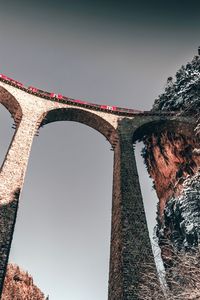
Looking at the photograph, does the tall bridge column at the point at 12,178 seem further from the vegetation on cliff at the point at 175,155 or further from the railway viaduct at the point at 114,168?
the vegetation on cliff at the point at 175,155

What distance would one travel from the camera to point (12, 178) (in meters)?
13.8

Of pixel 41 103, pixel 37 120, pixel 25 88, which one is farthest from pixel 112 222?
pixel 25 88

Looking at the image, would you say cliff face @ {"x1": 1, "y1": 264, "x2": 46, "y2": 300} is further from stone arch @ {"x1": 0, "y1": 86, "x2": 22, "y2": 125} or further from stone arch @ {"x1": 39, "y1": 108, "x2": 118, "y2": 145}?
stone arch @ {"x1": 39, "y1": 108, "x2": 118, "y2": 145}

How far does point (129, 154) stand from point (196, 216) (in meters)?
4.85

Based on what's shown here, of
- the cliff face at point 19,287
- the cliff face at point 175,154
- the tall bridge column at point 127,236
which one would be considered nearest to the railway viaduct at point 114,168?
the tall bridge column at point 127,236

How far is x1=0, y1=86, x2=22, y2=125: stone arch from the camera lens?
18.3m

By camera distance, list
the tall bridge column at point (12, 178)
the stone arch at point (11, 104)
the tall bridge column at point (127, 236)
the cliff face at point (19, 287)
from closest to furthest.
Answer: the tall bridge column at point (127, 236) → the tall bridge column at point (12, 178) → the cliff face at point (19, 287) → the stone arch at point (11, 104)

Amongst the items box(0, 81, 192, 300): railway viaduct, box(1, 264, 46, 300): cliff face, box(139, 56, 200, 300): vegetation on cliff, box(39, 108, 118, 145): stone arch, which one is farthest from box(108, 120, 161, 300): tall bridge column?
box(1, 264, 46, 300): cliff face

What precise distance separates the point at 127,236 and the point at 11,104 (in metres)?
11.3

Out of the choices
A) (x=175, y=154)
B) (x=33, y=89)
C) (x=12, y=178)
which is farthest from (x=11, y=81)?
(x=175, y=154)

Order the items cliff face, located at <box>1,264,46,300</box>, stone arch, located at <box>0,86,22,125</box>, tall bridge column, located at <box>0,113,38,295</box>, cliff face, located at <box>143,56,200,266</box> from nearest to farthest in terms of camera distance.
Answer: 1. tall bridge column, located at <box>0,113,38,295</box>
2. cliff face, located at <box>1,264,46,300</box>
3. cliff face, located at <box>143,56,200,266</box>
4. stone arch, located at <box>0,86,22,125</box>

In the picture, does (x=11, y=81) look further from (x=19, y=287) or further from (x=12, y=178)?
(x=19, y=287)

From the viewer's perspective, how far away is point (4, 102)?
1923 cm

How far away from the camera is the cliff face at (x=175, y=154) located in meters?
17.6
